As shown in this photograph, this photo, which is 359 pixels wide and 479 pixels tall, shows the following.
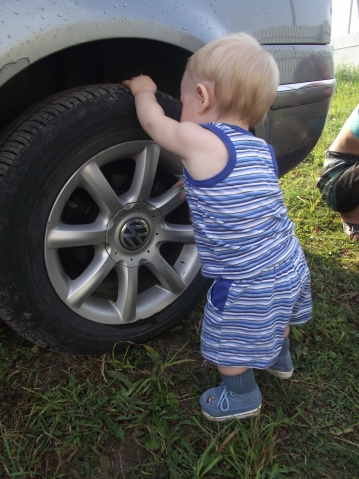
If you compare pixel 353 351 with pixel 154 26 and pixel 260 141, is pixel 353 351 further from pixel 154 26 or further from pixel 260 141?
pixel 154 26

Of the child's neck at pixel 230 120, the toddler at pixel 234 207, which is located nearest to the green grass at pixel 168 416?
the toddler at pixel 234 207

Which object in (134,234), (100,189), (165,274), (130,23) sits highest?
(130,23)

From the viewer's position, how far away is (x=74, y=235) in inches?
64.6

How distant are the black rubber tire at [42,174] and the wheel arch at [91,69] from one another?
0.21m

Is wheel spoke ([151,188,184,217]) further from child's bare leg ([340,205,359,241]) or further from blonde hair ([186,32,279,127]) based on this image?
child's bare leg ([340,205,359,241])

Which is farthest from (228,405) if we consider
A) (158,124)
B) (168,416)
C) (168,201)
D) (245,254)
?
(158,124)

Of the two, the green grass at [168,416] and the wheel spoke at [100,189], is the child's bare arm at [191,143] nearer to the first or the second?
the wheel spoke at [100,189]

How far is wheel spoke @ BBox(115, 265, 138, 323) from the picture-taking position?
5.94 feet

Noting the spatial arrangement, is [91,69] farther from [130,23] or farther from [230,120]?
[230,120]

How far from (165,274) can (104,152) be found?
0.56 meters

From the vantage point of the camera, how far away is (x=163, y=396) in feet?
5.59

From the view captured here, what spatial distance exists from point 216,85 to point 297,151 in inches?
37.3

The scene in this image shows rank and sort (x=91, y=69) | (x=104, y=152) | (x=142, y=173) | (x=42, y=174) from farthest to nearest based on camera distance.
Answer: (x=91, y=69) → (x=142, y=173) → (x=104, y=152) → (x=42, y=174)

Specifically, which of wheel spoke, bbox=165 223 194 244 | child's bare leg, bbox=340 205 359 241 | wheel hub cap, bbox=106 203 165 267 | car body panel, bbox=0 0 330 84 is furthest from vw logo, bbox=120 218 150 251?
child's bare leg, bbox=340 205 359 241
